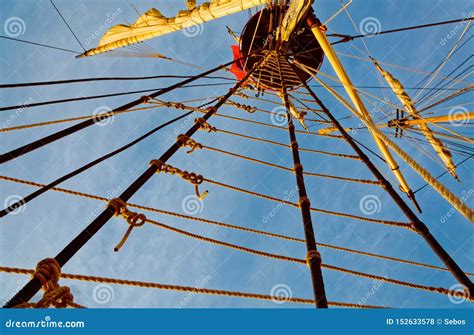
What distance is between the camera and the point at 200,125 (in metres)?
5.51

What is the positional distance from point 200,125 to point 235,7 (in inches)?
128

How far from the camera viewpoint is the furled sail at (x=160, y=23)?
742cm

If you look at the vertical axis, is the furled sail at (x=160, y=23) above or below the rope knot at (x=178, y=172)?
above

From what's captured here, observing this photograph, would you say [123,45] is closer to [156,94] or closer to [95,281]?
[156,94]

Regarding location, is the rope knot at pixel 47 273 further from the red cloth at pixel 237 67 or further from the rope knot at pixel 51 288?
the red cloth at pixel 237 67

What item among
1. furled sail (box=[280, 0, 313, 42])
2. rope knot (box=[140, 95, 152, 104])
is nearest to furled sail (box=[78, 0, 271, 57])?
furled sail (box=[280, 0, 313, 42])

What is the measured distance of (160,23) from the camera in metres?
8.12

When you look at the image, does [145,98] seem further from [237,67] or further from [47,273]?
[237,67]

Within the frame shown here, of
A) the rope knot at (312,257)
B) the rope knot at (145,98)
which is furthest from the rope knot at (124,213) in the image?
the rope knot at (145,98)

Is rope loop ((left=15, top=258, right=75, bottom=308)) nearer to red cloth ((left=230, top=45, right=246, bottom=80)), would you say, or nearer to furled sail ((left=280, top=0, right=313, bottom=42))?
furled sail ((left=280, top=0, right=313, bottom=42))

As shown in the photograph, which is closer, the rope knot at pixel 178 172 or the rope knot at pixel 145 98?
the rope knot at pixel 178 172

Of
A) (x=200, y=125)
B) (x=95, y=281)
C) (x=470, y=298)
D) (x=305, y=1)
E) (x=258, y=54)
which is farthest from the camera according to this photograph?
(x=258, y=54)

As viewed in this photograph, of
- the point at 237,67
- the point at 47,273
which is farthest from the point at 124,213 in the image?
the point at 237,67
